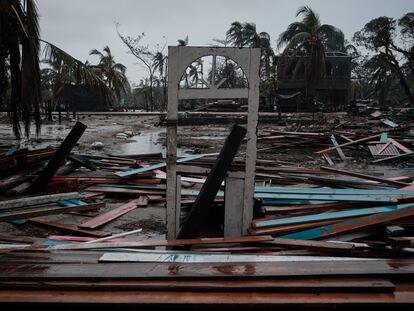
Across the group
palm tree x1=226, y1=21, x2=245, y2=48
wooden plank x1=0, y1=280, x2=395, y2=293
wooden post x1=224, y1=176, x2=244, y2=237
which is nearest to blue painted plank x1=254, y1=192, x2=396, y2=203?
wooden post x1=224, y1=176, x2=244, y2=237

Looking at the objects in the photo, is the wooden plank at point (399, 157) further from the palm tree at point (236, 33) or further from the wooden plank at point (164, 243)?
the palm tree at point (236, 33)

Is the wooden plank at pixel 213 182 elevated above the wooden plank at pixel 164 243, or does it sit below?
above

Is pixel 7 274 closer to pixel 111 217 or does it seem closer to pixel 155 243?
pixel 155 243

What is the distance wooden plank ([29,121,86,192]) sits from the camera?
5.19 meters

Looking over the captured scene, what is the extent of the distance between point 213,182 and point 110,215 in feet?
6.22

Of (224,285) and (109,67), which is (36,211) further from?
(109,67)

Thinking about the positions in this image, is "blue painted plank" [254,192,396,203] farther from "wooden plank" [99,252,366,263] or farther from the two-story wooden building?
the two-story wooden building

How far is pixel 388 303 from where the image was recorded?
2092mm

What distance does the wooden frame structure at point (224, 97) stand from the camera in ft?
9.87

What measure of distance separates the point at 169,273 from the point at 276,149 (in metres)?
8.92

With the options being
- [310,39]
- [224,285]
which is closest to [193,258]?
[224,285]

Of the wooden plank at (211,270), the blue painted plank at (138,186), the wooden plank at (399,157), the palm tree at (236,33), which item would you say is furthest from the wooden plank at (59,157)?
the palm tree at (236,33)

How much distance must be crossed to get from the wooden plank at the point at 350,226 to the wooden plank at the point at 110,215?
2.18 meters

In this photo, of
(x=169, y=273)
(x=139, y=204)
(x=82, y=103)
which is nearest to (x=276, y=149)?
(x=139, y=204)
